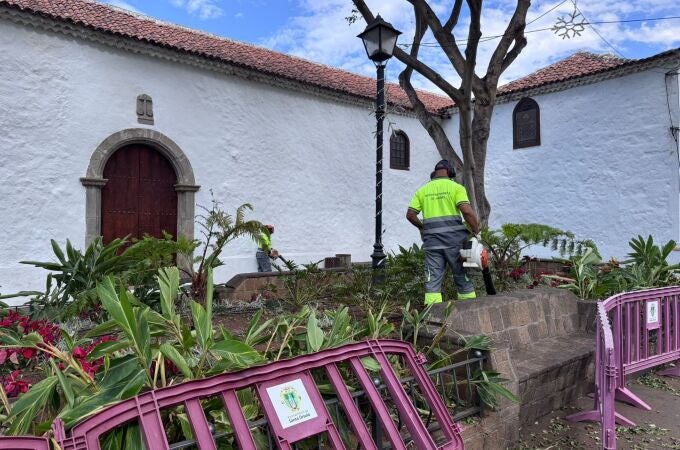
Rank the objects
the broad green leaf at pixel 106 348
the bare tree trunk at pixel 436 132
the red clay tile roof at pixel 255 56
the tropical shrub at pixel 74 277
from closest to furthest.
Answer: the broad green leaf at pixel 106 348 < the tropical shrub at pixel 74 277 < the red clay tile roof at pixel 255 56 < the bare tree trunk at pixel 436 132

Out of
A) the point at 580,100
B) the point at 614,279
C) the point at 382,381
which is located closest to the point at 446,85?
the point at 614,279

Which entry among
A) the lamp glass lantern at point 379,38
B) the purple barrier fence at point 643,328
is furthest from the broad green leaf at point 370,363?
the lamp glass lantern at point 379,38

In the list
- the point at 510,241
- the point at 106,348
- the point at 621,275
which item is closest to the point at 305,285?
the point at 510,241

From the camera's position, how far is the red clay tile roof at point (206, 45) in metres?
8.56

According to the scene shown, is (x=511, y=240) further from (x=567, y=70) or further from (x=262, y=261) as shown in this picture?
(x=567, y=70)

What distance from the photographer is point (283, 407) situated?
171 centimetres

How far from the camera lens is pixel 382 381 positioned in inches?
85.2

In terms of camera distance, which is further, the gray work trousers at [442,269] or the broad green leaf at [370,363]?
the gray work trousers at [442,269]

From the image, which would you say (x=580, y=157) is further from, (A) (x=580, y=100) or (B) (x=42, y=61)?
(B) (x=42, y=61)

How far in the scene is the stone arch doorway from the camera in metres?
8.57

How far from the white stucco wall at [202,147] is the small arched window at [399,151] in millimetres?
205

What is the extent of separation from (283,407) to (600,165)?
502 inches

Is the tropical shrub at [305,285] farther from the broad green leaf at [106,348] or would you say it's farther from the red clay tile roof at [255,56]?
the red clay tile roof at [255,56]

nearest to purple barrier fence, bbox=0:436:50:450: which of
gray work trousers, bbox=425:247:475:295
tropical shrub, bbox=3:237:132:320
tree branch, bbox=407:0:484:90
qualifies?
tropical shrub, bbox=3:237:132:320
